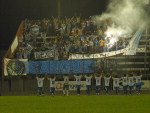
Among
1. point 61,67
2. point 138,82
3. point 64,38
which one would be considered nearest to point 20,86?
point 61,67

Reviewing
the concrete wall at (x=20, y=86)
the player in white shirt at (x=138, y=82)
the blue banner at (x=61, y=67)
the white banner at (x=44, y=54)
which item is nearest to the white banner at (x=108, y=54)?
the blue banner at (x=61, y=67)

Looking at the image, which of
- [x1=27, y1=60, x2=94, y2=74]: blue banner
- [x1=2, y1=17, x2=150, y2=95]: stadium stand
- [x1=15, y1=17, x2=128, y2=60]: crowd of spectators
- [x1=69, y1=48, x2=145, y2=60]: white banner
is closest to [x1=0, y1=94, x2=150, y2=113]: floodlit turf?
[x1=27, y1=60, x2=94, y2=74]: blue banner

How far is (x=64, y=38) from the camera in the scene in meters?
45.8

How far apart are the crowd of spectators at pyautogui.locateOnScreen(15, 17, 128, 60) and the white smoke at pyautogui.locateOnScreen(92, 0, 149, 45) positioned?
0.99m

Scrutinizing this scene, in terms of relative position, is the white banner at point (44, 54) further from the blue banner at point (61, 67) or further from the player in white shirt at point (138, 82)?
the player in white shirt at point (138, 82)

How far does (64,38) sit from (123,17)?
8427mm

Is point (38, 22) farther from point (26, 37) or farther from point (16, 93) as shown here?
point (16, 93)

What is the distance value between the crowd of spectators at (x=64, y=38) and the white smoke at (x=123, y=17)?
994mm

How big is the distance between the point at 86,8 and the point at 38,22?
8.24 meters

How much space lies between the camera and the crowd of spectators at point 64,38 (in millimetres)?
43344

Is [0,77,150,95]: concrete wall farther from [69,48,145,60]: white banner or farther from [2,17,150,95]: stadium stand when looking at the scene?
[69,48,145,60]: white banner

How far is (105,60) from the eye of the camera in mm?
40812

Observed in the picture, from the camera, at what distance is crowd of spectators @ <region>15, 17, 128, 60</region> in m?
43.3

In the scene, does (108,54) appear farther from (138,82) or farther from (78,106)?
(78,106)
